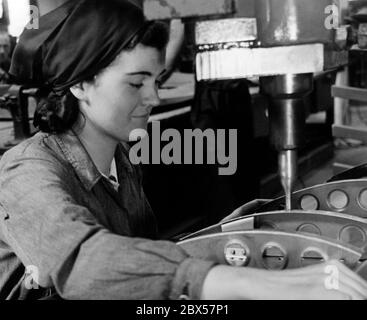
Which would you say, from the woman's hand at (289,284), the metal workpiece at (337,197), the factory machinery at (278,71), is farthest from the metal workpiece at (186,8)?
the metal workpiece at (337,197)

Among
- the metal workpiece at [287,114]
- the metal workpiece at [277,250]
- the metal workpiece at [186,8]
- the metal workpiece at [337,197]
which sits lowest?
Result: the metal workpiece at [337,197]

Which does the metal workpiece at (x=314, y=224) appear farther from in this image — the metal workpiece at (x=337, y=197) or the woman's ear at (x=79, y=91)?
the woman's ear at (x=79, y=91)

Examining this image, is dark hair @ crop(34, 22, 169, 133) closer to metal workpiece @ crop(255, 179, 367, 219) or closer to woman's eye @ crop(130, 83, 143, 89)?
woman's eye @ crop(130, 83, 143, 89)

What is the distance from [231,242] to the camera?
0.74 meters

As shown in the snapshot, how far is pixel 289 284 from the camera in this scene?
633 mm

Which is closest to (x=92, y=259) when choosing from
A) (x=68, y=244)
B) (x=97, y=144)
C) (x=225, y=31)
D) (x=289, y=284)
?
(x=68, y=244)

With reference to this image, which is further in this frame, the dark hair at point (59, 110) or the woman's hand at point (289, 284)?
the dark hair at point (59, 110)

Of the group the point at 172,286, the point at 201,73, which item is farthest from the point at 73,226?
the point at 201,73

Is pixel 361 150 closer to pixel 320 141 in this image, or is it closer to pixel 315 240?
pixel 320 141

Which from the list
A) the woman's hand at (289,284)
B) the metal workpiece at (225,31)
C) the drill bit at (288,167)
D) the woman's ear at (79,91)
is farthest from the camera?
the woman's ear at (79,91)

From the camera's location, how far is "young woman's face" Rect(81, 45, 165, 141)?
36.6 inches

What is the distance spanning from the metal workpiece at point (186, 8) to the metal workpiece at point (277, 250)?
0.28 meters

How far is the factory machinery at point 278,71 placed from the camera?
28.0 inches

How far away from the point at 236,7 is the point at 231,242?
29 cm
